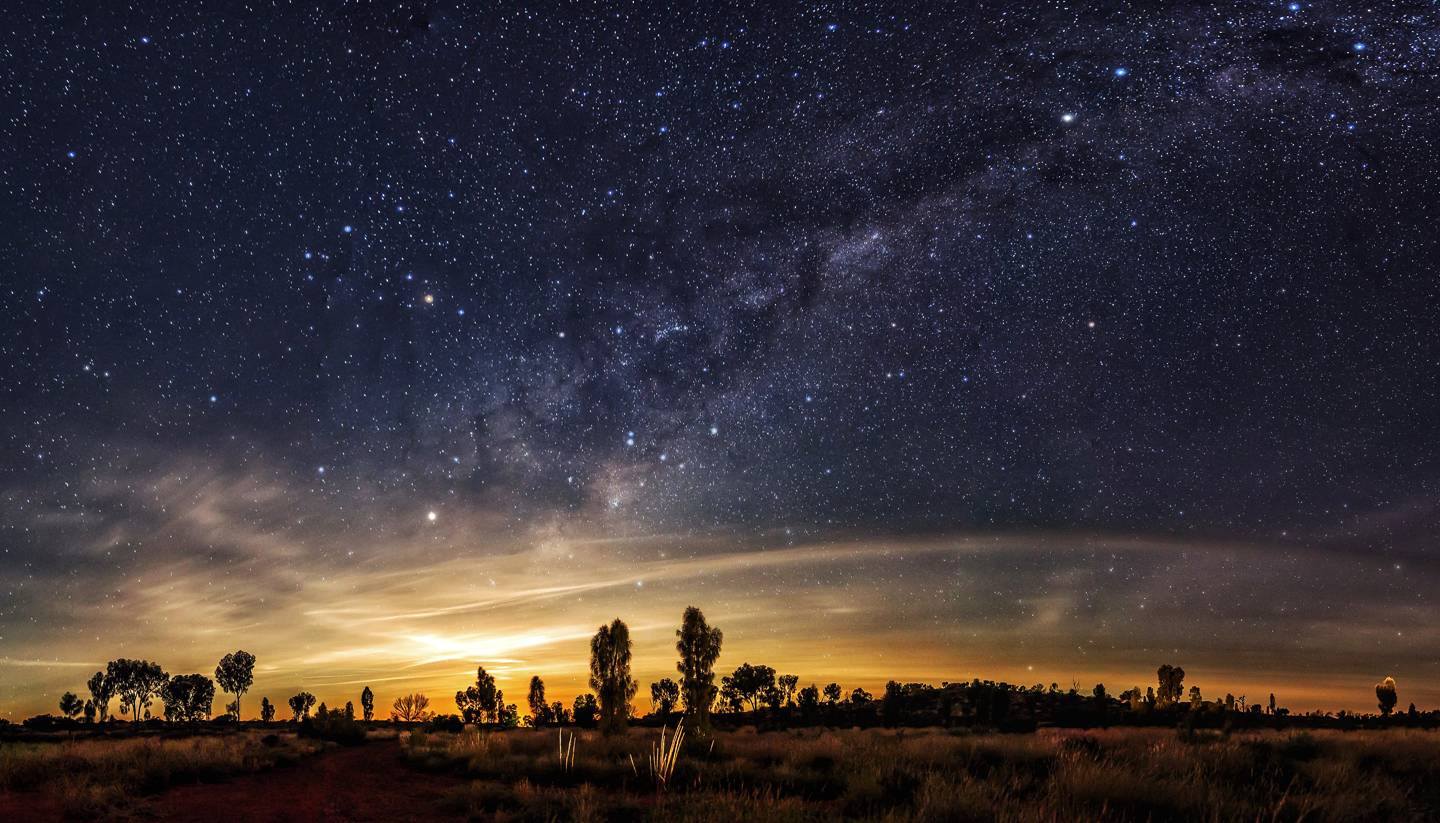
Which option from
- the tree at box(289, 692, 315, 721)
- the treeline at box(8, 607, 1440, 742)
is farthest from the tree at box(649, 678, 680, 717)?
the tree at box(289, 692, 315, 721)

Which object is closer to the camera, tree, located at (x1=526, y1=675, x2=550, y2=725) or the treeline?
the treeline

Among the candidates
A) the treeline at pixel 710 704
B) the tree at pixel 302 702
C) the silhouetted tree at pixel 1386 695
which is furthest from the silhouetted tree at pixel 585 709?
the silhouetted tree at pixel 1386 695

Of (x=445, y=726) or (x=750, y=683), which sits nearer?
(x=445, y=726)

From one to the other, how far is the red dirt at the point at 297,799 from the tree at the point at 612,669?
3077 centimetres

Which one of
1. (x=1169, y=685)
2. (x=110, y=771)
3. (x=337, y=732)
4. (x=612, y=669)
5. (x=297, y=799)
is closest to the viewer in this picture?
(x=297, y=799)

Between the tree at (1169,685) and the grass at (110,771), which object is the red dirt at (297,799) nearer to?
the grass at (110,771)

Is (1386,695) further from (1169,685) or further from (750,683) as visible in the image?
(750,683)

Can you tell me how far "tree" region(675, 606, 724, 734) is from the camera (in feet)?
178

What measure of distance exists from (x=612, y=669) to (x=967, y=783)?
47659 mm

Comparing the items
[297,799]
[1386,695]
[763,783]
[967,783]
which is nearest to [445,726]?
[297,799]

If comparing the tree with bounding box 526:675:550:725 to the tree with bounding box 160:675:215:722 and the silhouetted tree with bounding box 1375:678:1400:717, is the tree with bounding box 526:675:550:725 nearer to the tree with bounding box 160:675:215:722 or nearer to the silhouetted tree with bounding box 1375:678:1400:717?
the tree with bounding box 160:675:215:722

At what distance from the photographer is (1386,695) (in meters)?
65.4

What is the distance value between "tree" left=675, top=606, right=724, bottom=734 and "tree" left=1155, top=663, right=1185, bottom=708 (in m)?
54.9

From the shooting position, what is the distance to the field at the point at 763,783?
8.67m
